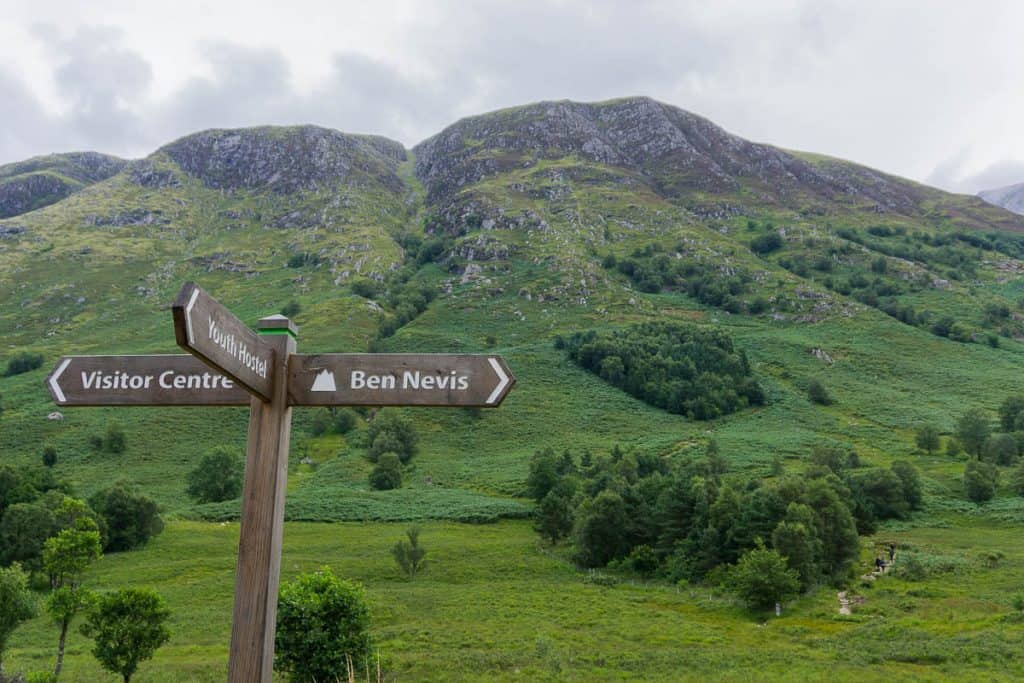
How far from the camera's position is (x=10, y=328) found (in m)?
130

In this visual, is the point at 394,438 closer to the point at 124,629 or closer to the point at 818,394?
the point at 124,629

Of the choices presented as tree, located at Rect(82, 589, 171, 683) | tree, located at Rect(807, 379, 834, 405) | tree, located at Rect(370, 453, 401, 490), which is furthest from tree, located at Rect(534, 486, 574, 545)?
tree, located at Rect(807, 379, 834, 405)

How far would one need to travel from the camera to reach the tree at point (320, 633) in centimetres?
2333

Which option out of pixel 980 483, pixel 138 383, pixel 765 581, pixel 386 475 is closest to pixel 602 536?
pixel 765 581

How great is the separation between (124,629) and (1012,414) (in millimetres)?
97889

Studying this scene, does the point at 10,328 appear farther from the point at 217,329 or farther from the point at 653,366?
the point at 217,329

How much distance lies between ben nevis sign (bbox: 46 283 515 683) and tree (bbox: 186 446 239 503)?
227ft

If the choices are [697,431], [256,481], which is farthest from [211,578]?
[697,431]

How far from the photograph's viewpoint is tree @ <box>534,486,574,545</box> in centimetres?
5231

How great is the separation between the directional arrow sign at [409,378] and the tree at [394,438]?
74.5 metres

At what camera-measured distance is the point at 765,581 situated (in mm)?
35469

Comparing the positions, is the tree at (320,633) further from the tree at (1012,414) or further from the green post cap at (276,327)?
the tree at (1012,414)

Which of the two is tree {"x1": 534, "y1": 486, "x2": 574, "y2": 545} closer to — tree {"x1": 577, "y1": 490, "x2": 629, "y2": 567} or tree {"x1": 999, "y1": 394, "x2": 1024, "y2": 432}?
tree {"x1": 577, "y1": 490, "x2": 629, "y2": 567}

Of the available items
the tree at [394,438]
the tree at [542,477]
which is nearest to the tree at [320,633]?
the tree at [542,477]
